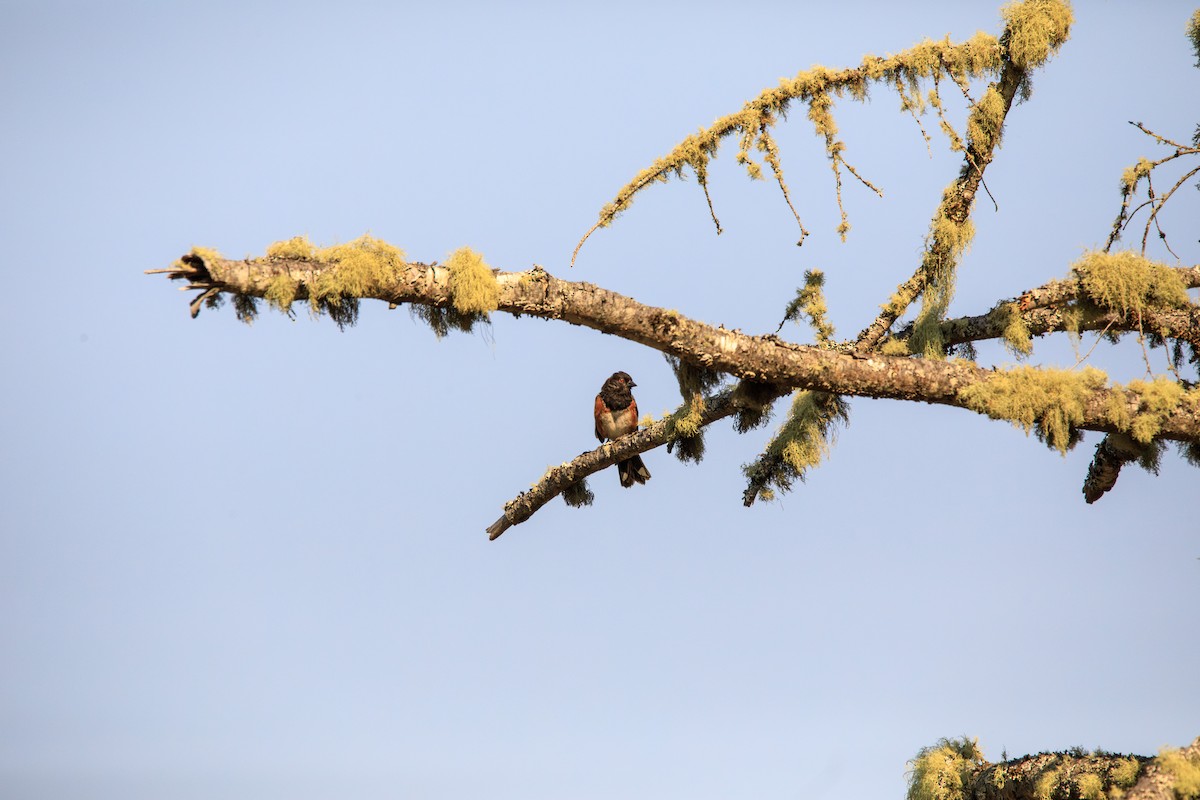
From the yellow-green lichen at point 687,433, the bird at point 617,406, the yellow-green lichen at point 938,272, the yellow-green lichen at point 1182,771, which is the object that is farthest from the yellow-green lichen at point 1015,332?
the bird at point 617,406

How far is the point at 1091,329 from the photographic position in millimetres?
5859

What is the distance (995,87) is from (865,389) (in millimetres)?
2080

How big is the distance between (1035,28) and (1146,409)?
2143 millimetres

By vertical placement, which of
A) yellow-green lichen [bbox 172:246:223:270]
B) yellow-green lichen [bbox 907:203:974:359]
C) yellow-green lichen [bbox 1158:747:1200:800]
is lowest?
yellow-green lichen [bbox 1158:747:1200:800]

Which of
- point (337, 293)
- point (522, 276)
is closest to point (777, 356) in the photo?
point (522, 276)

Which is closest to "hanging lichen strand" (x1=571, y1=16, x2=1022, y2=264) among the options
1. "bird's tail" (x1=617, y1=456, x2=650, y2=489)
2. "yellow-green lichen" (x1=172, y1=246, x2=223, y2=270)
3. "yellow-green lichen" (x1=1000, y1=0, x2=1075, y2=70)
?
"yellow-green lichen" (x1=1000, y1=0, x2=1075, y2=70)

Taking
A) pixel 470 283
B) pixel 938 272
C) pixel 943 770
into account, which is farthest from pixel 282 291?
pixel 943 770

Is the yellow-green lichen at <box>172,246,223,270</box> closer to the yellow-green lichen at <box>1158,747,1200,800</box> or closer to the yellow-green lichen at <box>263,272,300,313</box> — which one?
the yellow-green lichen at <box>263,272,300,313</box>

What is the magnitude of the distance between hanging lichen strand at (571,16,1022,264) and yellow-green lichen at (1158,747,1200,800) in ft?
8.90

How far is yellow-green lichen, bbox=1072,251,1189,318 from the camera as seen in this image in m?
5.57

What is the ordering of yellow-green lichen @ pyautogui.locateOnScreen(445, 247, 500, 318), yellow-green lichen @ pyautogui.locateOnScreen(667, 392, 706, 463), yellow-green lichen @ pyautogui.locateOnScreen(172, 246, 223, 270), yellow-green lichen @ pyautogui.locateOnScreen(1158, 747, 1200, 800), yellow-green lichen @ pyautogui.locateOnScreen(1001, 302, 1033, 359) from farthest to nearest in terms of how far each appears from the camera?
yellow-green lichen @ pyautogui.locateOnScreen(667, 392, 706, 463), yellow-green lichen @ pyautogui.locateOnScreen(1001, 302, 1033, 359), yellow-green lichen @ pyautogui.locateOnScreen(1158, 747, 1200, 800), yellow-green lichen @ pyautogui.locateOnScreen(445, 247, 500, 318), yellow-green lichen @ pyautogui.locateOnScreen(172, 246, 223, 270)

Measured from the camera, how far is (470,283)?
452cm

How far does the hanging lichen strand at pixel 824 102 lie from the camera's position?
580cm

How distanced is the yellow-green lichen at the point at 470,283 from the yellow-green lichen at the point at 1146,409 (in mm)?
2840
